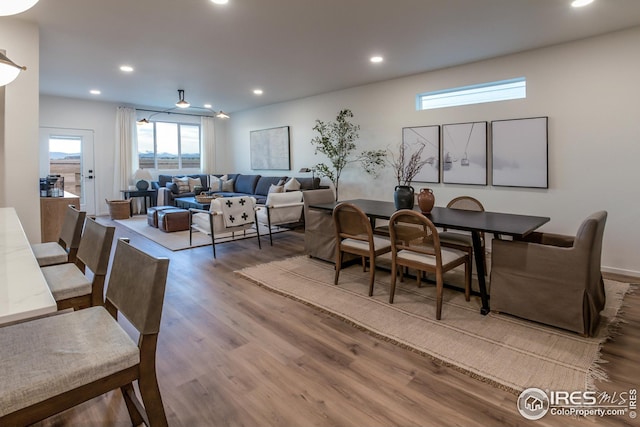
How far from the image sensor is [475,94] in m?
4.77

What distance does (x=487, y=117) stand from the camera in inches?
180

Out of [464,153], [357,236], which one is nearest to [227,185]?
[464,153]

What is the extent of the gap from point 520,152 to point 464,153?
71cm

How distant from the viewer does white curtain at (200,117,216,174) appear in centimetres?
950

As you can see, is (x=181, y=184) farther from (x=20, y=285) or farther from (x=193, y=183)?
(x=20, y=285)

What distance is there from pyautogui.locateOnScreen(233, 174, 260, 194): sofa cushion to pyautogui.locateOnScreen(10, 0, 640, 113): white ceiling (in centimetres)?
289

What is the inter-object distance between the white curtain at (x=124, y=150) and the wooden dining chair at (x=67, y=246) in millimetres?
6167

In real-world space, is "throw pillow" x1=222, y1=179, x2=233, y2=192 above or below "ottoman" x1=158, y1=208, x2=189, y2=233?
above

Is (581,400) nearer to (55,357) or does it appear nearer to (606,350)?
(606,350)

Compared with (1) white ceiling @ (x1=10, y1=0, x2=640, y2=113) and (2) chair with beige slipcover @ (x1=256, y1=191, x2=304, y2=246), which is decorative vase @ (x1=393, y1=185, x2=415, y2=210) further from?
(2) chair with beige slipcover @ (x1=256, y1=191, x2=304, y2=246)

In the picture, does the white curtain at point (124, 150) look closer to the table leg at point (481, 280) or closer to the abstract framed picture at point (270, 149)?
the abstract framed picture at point (270, 149)

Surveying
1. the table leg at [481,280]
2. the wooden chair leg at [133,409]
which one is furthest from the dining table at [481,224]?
the wooden chair leg at [133,409]

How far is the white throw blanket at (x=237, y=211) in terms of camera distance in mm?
4602

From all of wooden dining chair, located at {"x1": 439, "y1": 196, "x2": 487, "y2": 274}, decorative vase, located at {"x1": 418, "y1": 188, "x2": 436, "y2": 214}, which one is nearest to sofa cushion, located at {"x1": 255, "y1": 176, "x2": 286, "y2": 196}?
wooden dining chair, located at {"x1": 439, "y1": 196, "x2": 487, "y2": 274}
